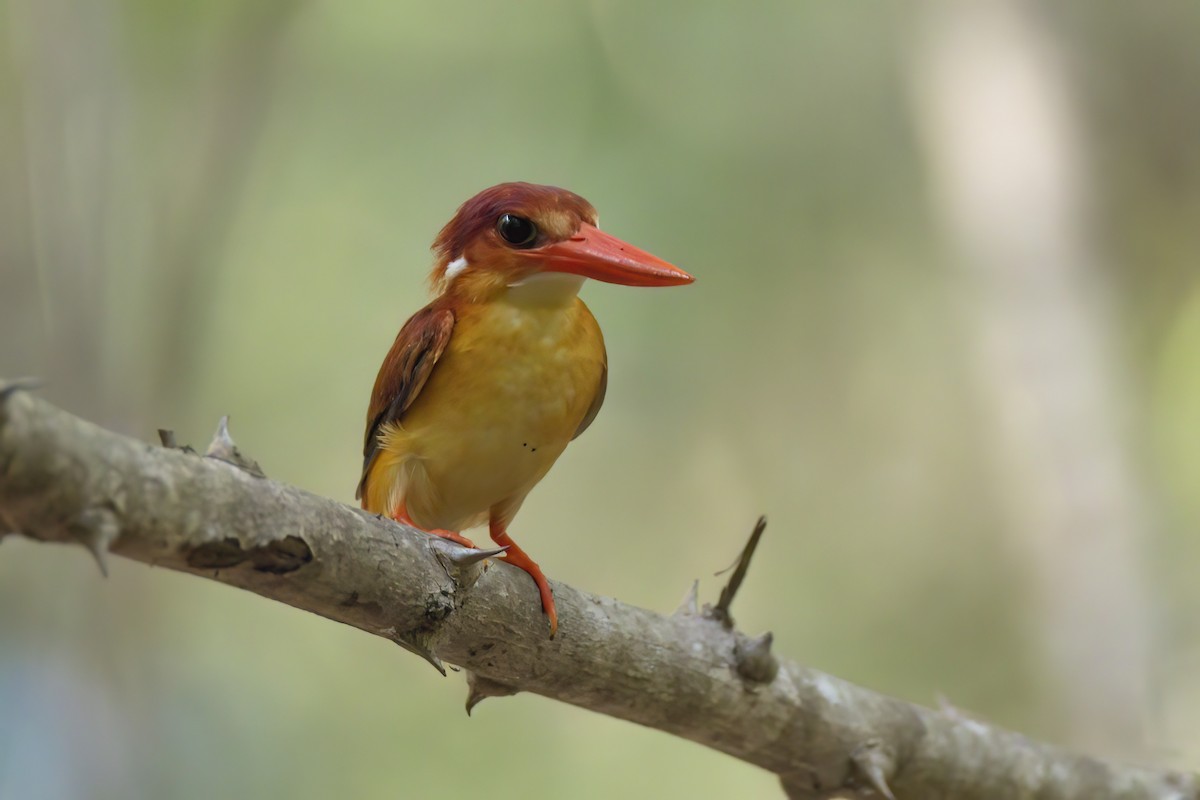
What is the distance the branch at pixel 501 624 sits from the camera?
52.1 inches

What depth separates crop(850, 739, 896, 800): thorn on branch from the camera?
102 inches

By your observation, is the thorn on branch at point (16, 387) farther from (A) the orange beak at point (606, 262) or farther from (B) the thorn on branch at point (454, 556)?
(A) the orange beak at point (606, 262)

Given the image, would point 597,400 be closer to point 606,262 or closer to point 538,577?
point 606,262

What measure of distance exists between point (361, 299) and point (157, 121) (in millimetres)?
1372

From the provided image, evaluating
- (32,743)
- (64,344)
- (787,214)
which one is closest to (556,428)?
(64,344)

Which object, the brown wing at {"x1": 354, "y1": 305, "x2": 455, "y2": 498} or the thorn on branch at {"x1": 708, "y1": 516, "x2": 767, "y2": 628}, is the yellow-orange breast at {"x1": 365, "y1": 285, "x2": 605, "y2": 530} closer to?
the brown wing at {"x1": 354, "y1": 305, "x2": 455, "y2": 498}

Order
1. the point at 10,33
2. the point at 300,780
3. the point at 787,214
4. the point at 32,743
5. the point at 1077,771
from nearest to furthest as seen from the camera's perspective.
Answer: the point at 1077,771 < the point at 32,743 < the point at 10,33 < the point at 300,780 < the point at 787,214

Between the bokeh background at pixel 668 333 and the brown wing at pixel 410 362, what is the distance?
1748mm

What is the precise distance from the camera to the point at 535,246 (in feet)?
8.35

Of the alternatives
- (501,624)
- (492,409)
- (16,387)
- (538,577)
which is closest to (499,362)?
(492,409)

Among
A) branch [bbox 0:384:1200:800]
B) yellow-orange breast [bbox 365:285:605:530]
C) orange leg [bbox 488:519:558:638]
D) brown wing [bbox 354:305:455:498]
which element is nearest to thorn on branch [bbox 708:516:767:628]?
branch [bbox 0:384:1200:800]

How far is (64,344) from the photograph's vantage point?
12.5 ft

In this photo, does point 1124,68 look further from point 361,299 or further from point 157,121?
point 157,121

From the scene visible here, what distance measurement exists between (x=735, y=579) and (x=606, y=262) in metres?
0.72
